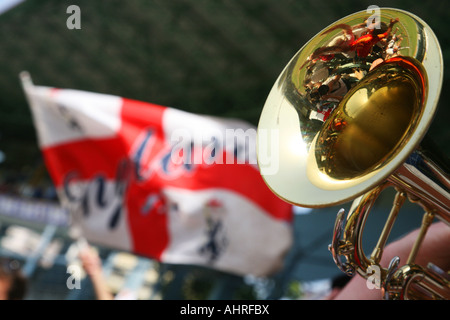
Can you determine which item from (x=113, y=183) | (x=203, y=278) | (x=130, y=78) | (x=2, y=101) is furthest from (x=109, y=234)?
(x=2, y=101)

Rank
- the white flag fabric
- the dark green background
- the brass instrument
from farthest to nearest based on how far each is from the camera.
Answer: the white flag fabric
the dark green background
the brass instrument

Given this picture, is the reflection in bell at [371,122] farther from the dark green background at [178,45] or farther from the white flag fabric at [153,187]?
the white flag fabric at [153,187]

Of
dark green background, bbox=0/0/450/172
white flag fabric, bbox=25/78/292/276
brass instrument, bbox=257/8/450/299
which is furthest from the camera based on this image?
white flag fabric, bbox=25/78/292/276

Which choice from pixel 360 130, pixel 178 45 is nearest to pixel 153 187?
pixel 178 45

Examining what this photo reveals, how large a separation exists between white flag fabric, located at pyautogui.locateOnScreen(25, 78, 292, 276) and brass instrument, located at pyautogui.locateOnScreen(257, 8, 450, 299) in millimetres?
2006

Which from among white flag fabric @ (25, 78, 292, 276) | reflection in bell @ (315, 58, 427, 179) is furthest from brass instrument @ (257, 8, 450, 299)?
white flag fabric @ (25, 78, 292, 276)

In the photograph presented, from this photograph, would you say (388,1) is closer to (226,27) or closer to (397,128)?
(226,27)

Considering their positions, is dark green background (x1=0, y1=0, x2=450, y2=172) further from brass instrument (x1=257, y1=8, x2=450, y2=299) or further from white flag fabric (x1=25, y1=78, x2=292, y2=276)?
brass instrument (x1=257, y1=8, x2=450, y2=299)

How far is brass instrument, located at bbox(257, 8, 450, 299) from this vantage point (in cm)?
108

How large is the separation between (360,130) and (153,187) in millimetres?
2124

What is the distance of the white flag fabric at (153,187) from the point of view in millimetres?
3193

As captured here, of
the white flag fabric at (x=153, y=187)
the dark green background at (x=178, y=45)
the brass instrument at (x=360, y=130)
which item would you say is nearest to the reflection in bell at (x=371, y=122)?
the brass instrument at (x=360, y=130)

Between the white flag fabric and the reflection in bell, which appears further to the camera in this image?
the white flag fabric

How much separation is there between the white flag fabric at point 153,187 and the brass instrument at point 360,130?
6.58 ft
